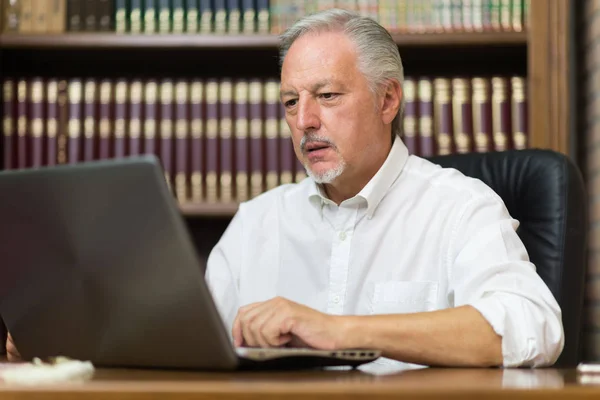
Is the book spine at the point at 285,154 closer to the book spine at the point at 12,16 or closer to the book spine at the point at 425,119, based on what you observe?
the book spine at the point at 425,119

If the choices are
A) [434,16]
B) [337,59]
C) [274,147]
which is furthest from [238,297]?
[434,16]

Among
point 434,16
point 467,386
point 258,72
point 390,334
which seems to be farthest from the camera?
point 258,72

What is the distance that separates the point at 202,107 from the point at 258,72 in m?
0.25

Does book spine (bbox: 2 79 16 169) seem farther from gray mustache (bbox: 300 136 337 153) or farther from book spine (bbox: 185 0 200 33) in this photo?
gray mustache (bbox: 300 136 337 153)

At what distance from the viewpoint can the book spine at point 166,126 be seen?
2184 millimetres

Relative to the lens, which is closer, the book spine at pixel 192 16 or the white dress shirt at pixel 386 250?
the white dress shirt at pixel 386 250

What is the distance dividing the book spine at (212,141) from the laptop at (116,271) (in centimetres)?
127

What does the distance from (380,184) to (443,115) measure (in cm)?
69

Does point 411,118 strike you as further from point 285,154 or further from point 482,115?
point 285,154

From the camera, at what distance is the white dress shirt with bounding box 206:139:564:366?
3.99ft

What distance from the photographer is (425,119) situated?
84.1 inches

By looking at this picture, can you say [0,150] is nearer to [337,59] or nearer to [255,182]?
[255,182]

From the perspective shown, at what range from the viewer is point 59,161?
219 centimetres

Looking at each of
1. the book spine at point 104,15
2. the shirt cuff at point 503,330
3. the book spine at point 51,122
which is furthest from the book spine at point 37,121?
the shirt cuff at point 503,330
